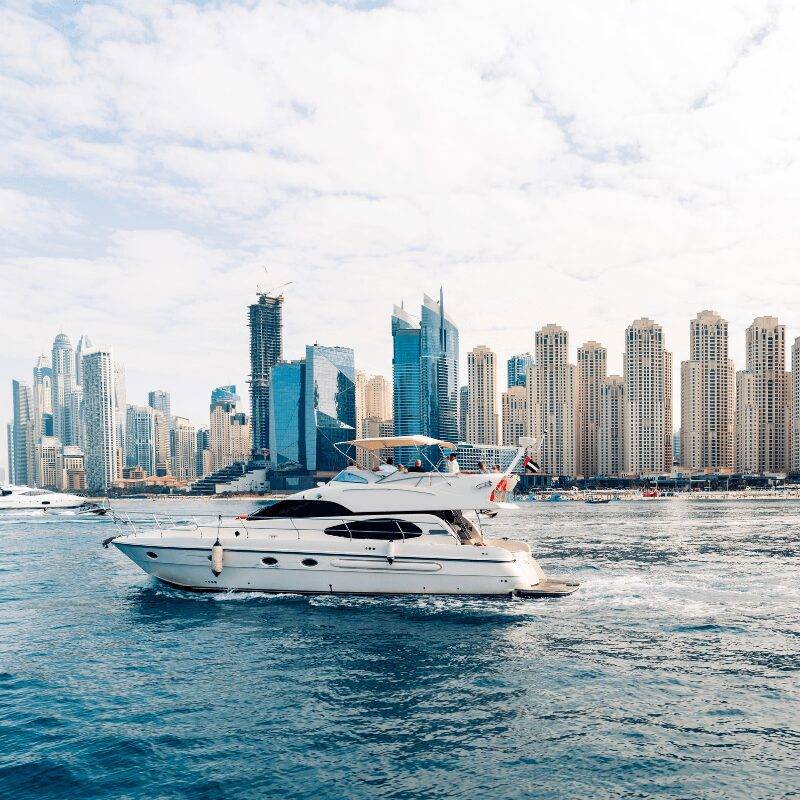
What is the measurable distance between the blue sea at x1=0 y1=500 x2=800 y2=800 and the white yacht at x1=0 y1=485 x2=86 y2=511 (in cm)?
6673

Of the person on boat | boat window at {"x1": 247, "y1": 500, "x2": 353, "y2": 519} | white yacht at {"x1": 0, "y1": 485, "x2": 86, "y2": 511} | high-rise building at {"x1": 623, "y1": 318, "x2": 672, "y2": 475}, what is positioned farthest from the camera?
high-rise building at {"x1": 623, "y1": 318, "x2": 672, "y2": 475}

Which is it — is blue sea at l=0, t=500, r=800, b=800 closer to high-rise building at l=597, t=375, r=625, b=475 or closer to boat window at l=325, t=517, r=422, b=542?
boat window at l=325, t=517, r=422, b=542

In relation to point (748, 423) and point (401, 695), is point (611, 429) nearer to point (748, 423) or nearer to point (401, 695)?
point (748, 423)

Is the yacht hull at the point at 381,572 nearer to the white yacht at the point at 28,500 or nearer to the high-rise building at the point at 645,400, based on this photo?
the white yacht at the point at 28,500

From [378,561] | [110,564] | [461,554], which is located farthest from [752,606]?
[110,564]

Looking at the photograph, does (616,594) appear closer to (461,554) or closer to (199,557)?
(461,554)

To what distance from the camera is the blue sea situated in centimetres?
1020

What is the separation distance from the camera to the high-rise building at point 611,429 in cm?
18562

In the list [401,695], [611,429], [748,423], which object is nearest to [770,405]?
[748,423]

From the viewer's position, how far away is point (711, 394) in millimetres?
176750

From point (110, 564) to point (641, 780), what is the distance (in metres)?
28.0

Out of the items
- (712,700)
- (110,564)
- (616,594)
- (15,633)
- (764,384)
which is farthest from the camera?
(764,384)

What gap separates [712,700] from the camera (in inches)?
513

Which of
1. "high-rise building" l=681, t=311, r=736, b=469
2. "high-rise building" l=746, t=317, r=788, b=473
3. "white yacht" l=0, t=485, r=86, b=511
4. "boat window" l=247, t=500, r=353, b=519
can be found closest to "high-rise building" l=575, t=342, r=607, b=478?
"high-rise building" l=681, t=311, r=736, b=469
